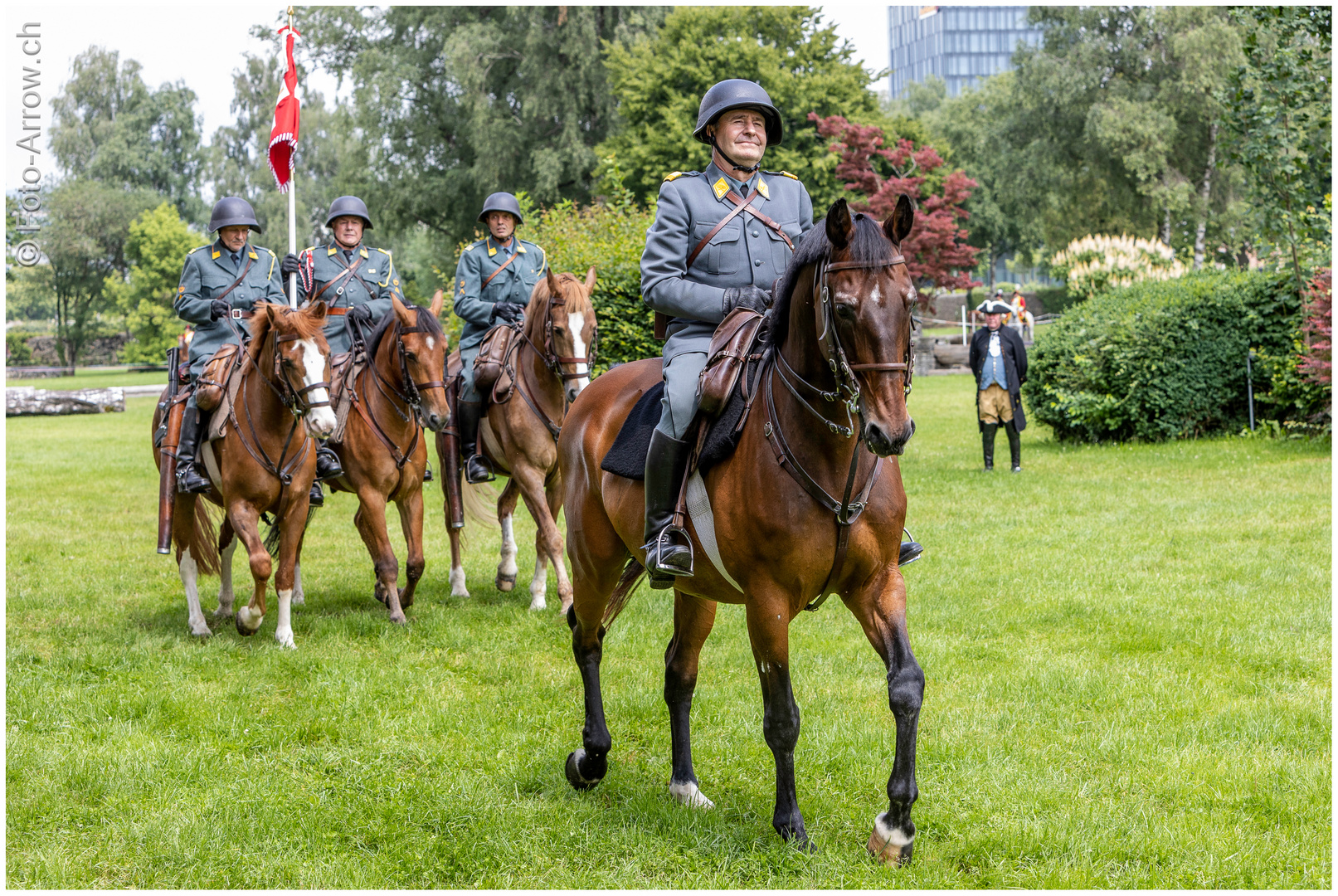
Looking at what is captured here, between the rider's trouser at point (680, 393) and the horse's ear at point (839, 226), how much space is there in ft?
3.34

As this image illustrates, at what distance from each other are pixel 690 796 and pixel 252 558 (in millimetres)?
4162

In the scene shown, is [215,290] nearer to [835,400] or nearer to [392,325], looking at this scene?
[392,325]

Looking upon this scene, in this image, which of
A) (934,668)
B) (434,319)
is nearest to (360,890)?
(934,668)

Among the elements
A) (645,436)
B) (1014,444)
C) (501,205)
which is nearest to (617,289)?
(501,205)

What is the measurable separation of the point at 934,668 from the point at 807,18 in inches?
1385

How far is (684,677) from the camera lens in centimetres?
507

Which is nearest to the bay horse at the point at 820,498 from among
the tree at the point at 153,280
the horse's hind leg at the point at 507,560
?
the horse's hind leg at the point at 507,560

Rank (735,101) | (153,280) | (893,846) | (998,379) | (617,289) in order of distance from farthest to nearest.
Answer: (153,280) → (617,289) → (998,379) → (735,101) → (893,846)

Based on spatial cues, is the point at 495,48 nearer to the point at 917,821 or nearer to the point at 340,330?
the point at 340,330

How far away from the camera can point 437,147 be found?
121 feet

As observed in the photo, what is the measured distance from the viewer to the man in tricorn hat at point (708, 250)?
455cm

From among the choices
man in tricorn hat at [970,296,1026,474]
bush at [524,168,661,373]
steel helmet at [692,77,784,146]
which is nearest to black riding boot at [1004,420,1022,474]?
man in tricorn hat at [970,296,1026,474]

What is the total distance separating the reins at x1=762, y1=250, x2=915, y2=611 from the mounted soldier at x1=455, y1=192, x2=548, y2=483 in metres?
5.96

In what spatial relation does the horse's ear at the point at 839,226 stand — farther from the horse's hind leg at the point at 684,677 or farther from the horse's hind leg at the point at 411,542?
the horse's hind leg at the point at 411,542
